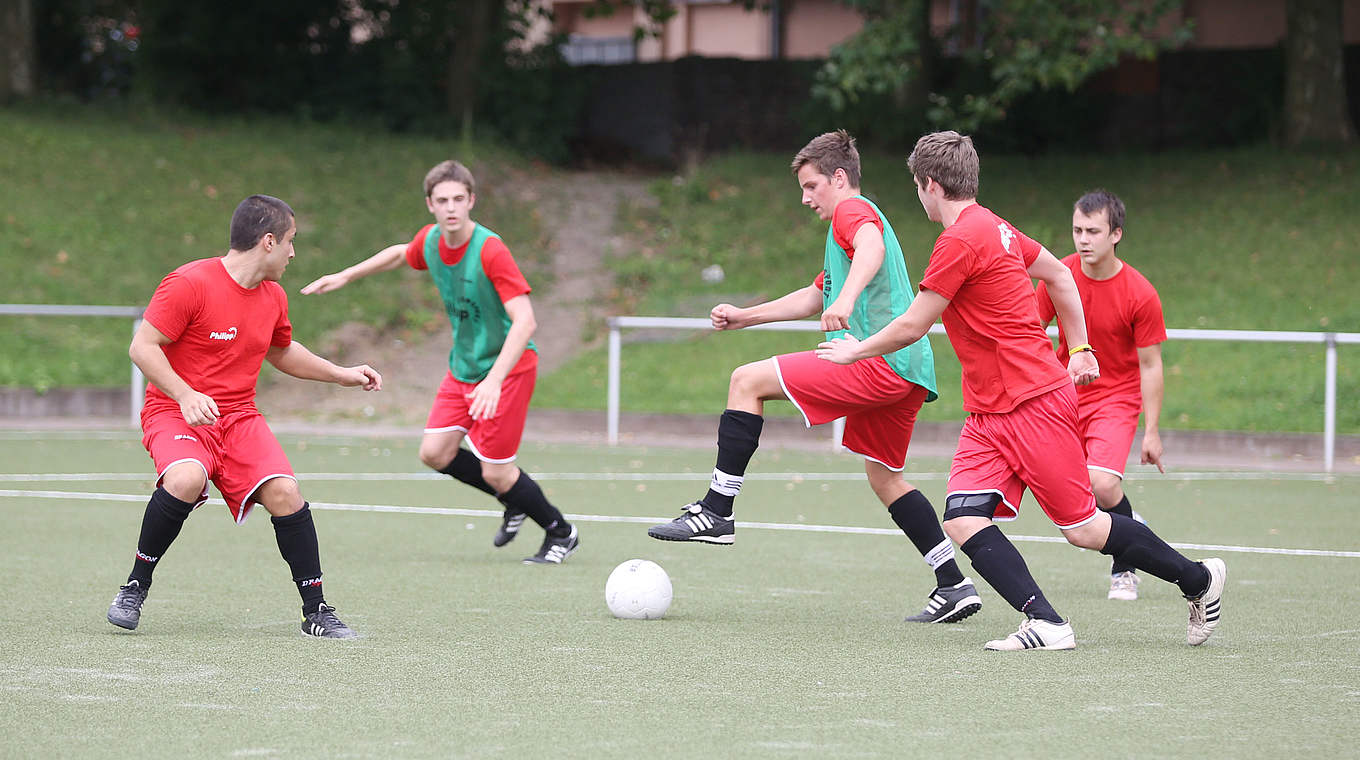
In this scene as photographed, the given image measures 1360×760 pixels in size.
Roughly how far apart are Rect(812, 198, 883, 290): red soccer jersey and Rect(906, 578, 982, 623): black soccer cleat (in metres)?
1.39

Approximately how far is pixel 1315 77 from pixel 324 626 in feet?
66.2

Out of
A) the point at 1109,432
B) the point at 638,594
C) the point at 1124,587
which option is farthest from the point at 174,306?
the point at 1124,587

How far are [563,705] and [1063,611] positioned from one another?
289 centimetres

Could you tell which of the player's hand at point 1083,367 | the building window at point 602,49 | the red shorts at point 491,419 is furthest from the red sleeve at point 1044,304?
the building window at point 602,49

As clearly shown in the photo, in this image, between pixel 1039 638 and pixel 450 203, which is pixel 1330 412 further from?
pixel 1039 638

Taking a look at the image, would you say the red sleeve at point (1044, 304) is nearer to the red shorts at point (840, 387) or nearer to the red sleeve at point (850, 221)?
the red shorts at point (840, 387)

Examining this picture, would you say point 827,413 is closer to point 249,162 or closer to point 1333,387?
point 1333,387

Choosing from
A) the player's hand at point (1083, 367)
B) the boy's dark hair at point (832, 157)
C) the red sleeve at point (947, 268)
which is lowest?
the player's hand at point (1083, 367)

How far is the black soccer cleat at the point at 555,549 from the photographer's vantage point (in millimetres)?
8188

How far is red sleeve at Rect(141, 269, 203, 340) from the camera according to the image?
5.83 m

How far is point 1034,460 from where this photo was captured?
18.7 feet

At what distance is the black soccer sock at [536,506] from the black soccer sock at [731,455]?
2191 mm

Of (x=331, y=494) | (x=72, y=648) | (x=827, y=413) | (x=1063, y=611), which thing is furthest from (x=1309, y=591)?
(x=331, y=494)

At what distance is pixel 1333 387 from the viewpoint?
13945mm
